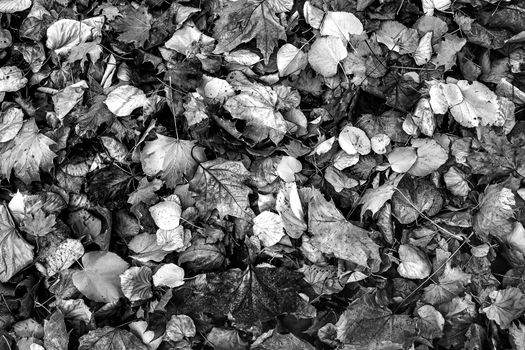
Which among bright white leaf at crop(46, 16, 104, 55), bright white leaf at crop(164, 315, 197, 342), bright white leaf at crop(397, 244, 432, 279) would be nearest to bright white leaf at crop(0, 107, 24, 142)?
bright white leaf at crop(46, 16, 104, 55)

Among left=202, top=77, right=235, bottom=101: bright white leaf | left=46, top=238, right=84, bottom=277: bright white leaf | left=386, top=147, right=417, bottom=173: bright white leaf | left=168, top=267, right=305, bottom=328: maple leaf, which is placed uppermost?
left=202, top=77, right=235, bottom=101: bright white leaf

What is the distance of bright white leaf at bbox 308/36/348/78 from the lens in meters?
1.52

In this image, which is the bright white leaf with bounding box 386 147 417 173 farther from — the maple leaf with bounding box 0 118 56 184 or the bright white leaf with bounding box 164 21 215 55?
the maple leaf with bounding box 0 118 56 184

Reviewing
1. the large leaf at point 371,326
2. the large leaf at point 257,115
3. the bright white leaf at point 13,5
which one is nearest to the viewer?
the large leaf at point 371,326

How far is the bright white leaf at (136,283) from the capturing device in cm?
138

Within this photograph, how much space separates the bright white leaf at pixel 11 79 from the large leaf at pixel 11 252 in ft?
1.26

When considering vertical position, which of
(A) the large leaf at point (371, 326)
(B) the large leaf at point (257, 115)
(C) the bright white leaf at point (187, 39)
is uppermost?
(C) the bright white leaf at point (187, 39)

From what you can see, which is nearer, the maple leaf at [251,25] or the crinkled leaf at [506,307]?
the crinkled leaf at [506,307]

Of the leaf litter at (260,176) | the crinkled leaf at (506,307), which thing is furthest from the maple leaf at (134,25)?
the crinkled leaf at (506,307)

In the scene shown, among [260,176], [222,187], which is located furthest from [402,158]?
[222,187]

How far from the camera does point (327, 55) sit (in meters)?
1.52

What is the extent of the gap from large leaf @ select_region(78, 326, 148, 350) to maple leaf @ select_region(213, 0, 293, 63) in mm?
811

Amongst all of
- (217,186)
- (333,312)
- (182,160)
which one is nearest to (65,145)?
(182,160)

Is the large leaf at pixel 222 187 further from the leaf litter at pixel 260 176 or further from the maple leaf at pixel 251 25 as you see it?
the maple leaf at pixel 251 25
